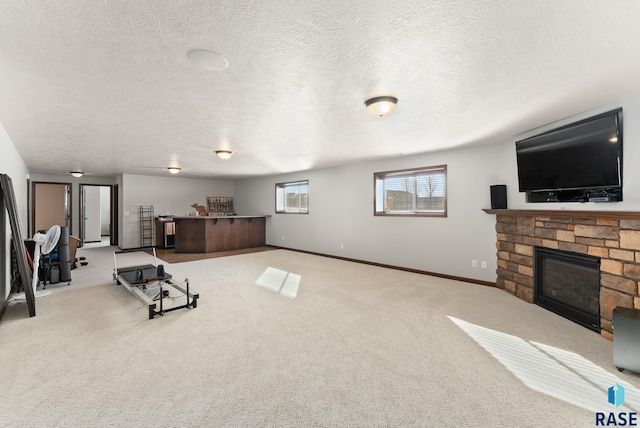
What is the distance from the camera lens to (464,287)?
4.46 m

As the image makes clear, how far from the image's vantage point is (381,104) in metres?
2.57

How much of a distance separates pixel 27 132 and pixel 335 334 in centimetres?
487

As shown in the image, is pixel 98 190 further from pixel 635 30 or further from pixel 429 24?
pixel 635 30

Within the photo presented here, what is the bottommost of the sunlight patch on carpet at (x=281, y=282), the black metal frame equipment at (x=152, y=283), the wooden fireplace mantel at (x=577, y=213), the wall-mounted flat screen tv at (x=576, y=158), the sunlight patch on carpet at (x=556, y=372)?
the sunlight patch on carpet at (x=556, y=372)

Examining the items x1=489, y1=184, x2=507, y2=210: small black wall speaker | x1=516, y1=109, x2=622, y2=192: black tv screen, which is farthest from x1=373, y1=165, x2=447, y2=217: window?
x1=516, y1=109, x2=622, y2=192: black tv screen

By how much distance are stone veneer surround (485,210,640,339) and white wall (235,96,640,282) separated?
18 centimetres

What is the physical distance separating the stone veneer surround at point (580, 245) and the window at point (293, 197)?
492 cm

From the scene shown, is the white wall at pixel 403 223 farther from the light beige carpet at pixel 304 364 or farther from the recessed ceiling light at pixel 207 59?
the recessed ceiling light at pixel 207 59

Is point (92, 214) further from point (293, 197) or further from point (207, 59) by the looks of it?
point (207, 59)

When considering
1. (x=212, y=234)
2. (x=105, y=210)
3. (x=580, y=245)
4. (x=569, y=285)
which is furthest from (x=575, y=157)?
(x=105, y=210)

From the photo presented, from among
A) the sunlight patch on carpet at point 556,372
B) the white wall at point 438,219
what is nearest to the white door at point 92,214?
the white wall at point 438,219

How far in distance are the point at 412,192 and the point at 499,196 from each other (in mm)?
1652

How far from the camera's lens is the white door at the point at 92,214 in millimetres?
10211

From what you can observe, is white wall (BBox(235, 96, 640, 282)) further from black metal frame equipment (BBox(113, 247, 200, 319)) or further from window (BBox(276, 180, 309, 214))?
black metal frame equipment (BBox(113, 247, 200, 319))
